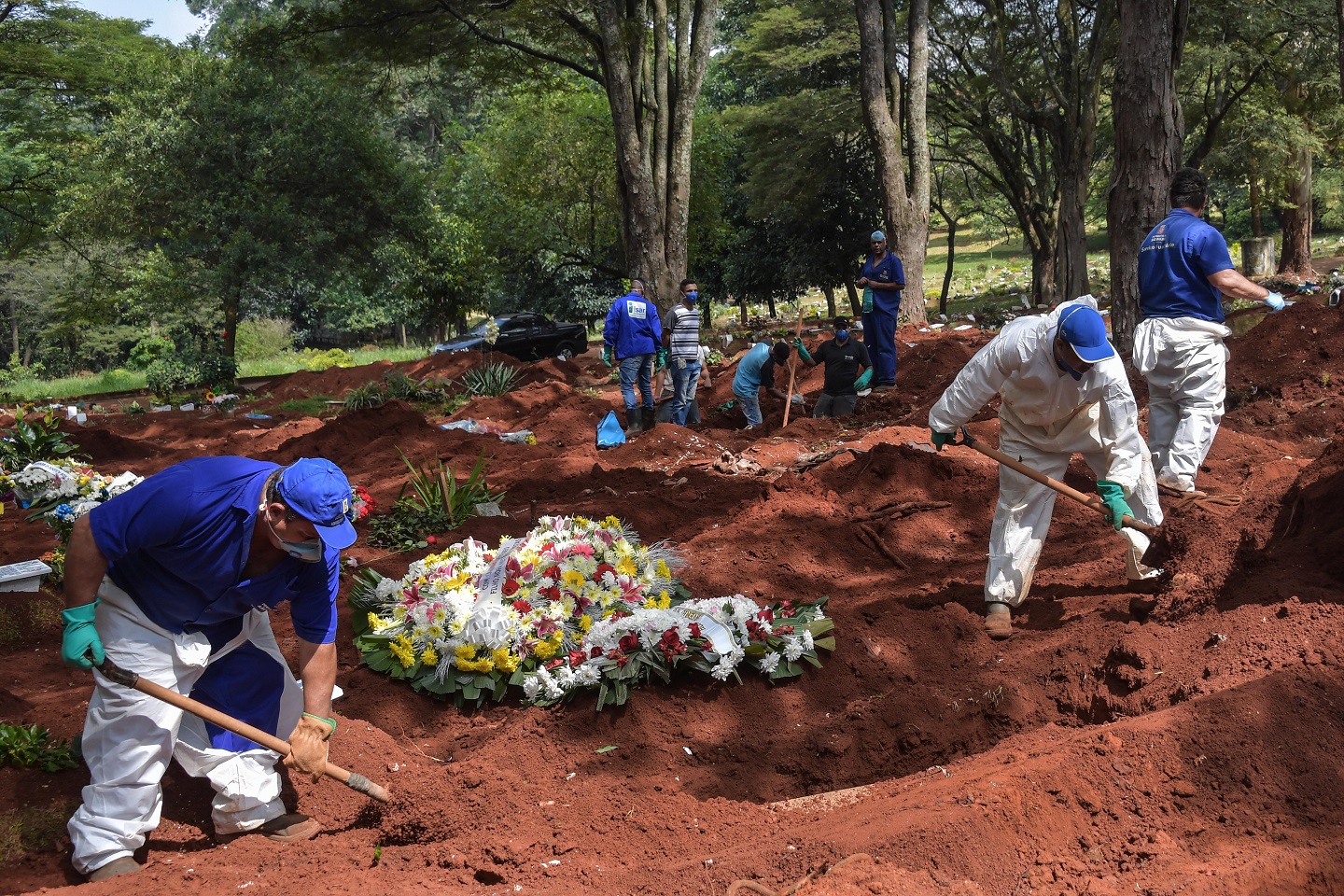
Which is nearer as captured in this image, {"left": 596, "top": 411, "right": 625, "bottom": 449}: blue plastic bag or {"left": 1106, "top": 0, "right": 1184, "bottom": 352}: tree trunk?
Result: {"left": 1106, "top": 0, "right": 1184, "bottom": 352}: tree trunk

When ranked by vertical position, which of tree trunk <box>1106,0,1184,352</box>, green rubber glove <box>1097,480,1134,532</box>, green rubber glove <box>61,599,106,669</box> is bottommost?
green rubber glove <box>1097,480,1134,532</box>

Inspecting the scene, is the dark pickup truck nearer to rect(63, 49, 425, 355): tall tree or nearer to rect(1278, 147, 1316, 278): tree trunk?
rect(63, 49, 425, 355): tall tree

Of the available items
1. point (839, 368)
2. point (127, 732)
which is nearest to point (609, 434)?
point (839, 368)

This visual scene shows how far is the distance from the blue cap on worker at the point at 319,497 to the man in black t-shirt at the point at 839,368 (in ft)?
25.0

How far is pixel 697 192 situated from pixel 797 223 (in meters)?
2.68

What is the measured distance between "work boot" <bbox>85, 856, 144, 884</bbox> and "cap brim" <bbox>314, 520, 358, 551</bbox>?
129 centimetres

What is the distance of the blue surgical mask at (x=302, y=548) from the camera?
325 cm

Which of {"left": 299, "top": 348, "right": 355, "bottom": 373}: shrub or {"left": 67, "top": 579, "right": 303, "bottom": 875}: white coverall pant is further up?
{"left": 67, "top": 579, "right": 303, "bottom": 875}: white coverall pant

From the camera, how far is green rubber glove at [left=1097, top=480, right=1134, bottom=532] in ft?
14.5

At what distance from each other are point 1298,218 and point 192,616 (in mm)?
24596

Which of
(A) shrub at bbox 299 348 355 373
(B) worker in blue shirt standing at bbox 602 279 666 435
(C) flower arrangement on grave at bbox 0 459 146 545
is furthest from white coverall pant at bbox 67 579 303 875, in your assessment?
(A) shrub at bbox 299 348 355 373

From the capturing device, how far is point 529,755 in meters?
4.19

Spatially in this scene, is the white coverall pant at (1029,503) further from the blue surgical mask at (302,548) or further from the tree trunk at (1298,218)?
the tree trunk at (1298,218)

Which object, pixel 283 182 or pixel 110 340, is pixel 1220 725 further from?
pixel 110 340
